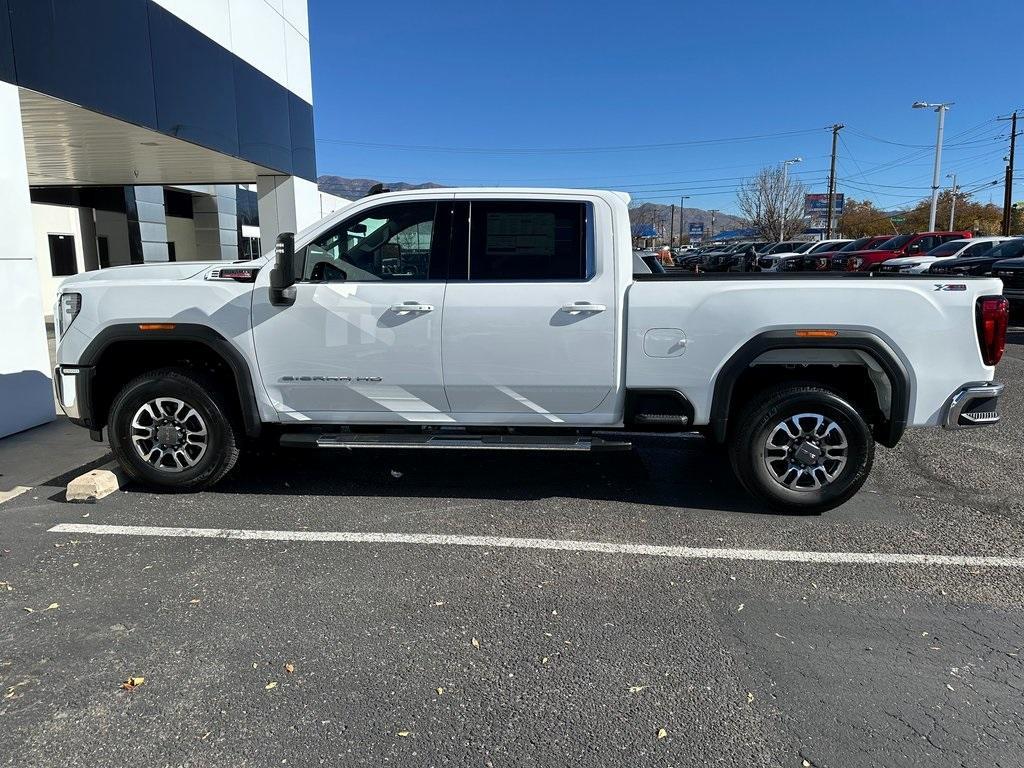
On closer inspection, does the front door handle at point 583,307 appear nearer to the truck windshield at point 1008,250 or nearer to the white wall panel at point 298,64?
the white wall panel at point 298,64

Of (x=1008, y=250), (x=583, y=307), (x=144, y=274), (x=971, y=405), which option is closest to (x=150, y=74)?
(x=144, y=274)

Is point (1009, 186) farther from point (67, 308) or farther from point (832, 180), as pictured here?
point (67, 308)

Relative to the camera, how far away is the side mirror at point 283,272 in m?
4.59

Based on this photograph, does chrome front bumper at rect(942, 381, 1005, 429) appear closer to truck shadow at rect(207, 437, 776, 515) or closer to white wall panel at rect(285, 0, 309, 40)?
truck shadow at rect(207, 437, 776, 515)

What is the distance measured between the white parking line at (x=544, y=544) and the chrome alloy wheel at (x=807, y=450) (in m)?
0.63

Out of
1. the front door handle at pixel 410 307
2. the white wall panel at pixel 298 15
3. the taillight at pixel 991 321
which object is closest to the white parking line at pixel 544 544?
the taillight at pixel 991 321

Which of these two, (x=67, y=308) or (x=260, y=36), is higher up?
(x=260, y=36)

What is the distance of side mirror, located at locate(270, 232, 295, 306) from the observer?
4.59 metres

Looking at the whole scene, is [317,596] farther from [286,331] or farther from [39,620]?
[286,331]

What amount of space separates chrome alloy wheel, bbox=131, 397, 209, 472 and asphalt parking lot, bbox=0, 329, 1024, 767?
0.30m

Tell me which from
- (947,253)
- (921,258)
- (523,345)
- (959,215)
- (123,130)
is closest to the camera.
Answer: (523,345)

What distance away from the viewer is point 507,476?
5738 millimetres

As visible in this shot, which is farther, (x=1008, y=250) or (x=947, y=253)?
(x=947, y=253)

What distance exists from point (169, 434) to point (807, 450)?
4.32m
